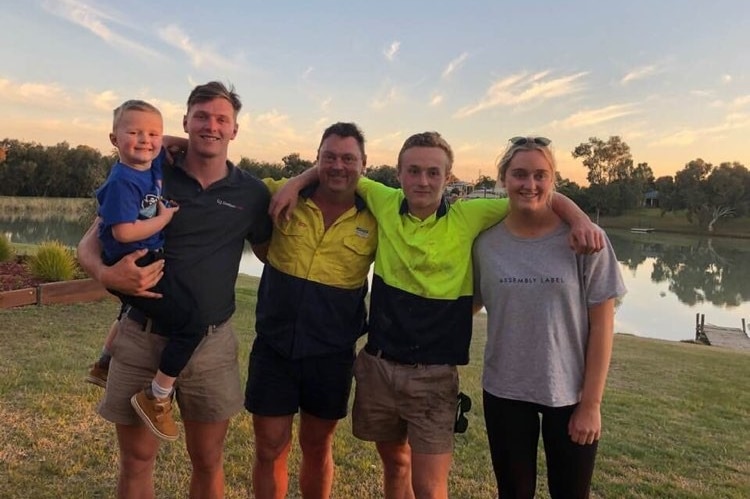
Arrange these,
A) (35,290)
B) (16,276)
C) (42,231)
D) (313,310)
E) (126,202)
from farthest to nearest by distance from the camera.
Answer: (42,231), (16,276), (35,290), (313,310), (126,202)

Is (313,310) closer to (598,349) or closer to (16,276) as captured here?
(598,349)

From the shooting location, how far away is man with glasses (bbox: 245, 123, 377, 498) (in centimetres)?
307

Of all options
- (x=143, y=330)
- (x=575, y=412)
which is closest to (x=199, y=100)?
(x=143, y=330)

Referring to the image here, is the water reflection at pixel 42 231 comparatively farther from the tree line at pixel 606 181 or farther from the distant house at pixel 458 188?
the distant house at pixel 458 188

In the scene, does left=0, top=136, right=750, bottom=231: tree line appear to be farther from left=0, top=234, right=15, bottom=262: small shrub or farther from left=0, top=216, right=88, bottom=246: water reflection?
left=0, top=234, right=15, bottom=262: small shrub

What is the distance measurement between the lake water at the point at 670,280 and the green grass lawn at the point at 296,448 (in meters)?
7.90

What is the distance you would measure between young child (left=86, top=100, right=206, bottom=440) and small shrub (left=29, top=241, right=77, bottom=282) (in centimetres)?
832

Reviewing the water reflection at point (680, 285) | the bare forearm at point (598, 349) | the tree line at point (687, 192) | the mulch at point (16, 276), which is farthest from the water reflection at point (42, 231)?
the tree line at point (687, 192)

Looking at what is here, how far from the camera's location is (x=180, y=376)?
9.21 ft

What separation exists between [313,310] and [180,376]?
724 millimetres

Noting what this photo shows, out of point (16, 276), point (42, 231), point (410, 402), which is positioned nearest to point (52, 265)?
point (16, 276)

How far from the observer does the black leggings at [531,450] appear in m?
2.63

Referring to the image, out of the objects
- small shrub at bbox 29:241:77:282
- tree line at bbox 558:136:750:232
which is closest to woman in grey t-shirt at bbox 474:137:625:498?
small shrub at bbox 29:241:77:282

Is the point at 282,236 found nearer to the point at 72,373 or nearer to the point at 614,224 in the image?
the point at 72,373
